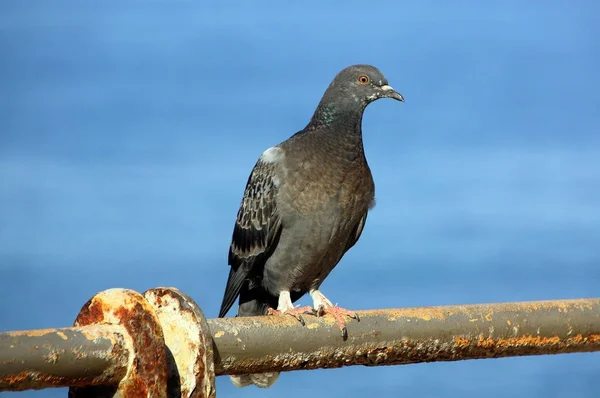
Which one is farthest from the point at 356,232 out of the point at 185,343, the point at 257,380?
the point at 185,343

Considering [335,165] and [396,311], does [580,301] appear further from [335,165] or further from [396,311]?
[335,165]

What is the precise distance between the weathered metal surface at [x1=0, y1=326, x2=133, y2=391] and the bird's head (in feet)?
18.6

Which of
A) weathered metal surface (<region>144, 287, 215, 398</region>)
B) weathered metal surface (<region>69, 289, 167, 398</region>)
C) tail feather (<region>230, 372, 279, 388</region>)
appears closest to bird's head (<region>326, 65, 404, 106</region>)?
tail feather (<region>230, 372, 279, 388</region>)

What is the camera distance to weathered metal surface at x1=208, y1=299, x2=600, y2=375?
2.52 m

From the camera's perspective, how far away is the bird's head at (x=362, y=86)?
7.39 m

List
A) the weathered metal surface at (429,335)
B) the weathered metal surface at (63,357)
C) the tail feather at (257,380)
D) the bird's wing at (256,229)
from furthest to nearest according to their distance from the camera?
the bird's wing at (256,229), the tail feather at (257,380), the weathered metal surface at (429,335), the weathered metal surface at (63,357)

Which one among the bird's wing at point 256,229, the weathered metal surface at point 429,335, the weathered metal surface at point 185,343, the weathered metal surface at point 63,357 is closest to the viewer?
the weathered metal surface at point 63,357

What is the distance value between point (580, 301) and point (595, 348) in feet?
0.56

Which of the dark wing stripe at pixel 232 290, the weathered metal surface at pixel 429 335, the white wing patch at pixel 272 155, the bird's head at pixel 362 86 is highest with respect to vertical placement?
the bird's head at pixel 362 86

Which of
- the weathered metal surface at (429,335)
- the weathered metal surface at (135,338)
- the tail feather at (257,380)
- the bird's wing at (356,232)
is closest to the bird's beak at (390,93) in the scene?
the bird's wing at (356,232)

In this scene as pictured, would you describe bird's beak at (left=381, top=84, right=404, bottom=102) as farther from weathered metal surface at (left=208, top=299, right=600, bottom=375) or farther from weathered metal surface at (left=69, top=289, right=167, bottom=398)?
weathered metal surface at (left=69, top=289, right=167, bottom=398)

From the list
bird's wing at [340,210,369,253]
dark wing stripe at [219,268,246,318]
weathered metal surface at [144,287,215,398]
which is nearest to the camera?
weathered metal surface at [144,287,215,398]

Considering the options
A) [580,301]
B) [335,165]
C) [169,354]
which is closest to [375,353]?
[580,301]

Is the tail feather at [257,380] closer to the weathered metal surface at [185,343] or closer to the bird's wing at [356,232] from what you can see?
the bird's wing at [356,232]
